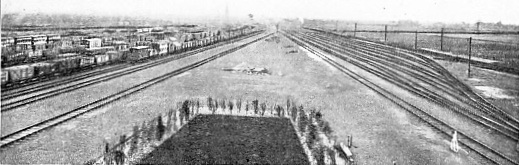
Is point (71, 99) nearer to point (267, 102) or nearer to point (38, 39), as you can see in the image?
point (38, 39)

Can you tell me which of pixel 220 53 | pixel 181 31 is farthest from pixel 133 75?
pixel 220 53

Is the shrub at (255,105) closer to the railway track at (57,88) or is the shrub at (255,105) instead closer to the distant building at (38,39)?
the railway track at (57,88)

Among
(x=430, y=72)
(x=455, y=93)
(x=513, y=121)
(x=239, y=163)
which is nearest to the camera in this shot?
(x=239, y=163)

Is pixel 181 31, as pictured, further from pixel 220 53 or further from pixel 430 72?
pixel 430 72

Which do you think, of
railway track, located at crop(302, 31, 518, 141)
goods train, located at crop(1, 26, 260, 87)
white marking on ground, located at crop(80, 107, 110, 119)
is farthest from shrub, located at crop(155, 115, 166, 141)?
railway track, located at crop(302, 31, 518, 141)

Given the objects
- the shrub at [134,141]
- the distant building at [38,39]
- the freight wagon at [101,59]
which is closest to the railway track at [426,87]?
the shrub at [134,141]
